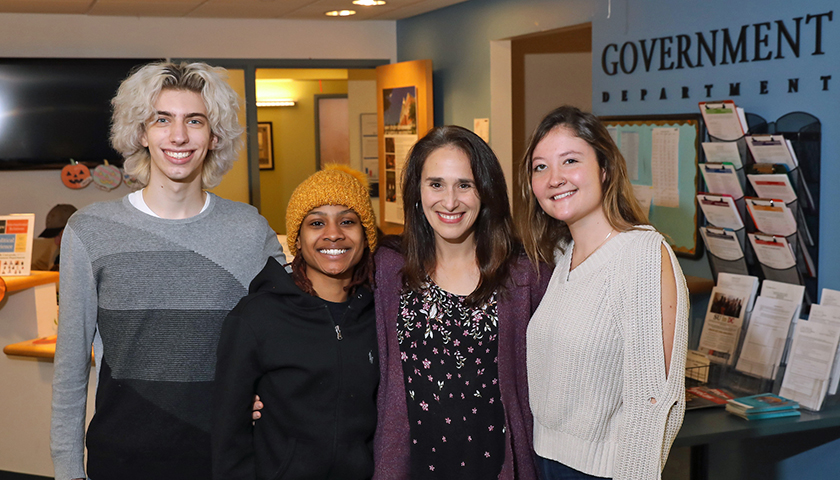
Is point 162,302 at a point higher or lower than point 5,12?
lower

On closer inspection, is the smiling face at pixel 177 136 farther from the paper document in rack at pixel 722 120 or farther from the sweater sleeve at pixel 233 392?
the paper document in rack at pixel 722 120

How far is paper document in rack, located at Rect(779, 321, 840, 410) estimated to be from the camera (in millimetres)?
2613

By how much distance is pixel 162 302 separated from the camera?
1726 millimetres

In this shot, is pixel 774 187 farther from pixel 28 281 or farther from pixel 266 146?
pixel 266 146

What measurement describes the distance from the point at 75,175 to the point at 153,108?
455 centimetres

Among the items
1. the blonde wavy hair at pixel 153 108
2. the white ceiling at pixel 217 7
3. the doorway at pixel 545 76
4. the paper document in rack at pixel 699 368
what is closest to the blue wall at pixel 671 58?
the white ceiling at pixel 217 7

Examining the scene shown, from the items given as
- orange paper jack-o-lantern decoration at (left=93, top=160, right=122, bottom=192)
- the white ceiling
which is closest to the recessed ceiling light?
the white ceiling

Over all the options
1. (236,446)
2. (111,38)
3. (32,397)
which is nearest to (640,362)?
(236,446)

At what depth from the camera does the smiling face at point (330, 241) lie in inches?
67.9

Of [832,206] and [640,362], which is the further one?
[832,206]

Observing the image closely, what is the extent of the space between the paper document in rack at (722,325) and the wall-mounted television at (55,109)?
4401mm

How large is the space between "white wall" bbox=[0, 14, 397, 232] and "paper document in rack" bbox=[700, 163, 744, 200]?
3856 millimetres

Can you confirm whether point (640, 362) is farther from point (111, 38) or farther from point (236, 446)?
point (111, 38)

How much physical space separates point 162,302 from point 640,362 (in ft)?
3.46
